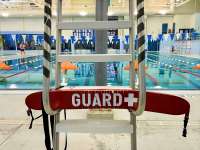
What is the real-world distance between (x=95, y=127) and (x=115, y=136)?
1350 mm

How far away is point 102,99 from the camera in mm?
1205

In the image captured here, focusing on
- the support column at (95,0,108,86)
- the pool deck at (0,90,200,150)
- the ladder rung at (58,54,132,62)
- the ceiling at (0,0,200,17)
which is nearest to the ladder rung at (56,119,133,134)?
the ladder rung at (58,54,132,62)

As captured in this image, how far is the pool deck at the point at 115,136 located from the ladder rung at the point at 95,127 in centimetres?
103

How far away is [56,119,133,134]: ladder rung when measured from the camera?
4.31 ft

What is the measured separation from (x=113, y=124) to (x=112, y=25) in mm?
488

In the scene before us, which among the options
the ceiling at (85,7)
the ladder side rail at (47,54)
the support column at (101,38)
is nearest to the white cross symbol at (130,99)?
the ladder side rail at (47,54)

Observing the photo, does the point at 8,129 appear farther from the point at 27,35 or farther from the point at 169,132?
the point at 27,35

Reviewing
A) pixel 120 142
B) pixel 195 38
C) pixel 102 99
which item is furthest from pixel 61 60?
pixel 195 38

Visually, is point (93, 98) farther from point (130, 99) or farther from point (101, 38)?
point (101, 38)

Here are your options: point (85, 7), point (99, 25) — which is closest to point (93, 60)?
point (99, 25)

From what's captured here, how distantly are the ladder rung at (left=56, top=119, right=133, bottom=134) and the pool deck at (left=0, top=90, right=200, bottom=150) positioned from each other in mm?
1028

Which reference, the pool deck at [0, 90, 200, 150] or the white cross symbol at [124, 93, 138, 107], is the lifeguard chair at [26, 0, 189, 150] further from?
the pool deck at [0, 90, 200, 150]

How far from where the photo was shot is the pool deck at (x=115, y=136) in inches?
94.3

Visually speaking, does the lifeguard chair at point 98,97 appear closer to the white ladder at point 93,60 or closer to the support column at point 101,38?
the white ladder at point 93,60
